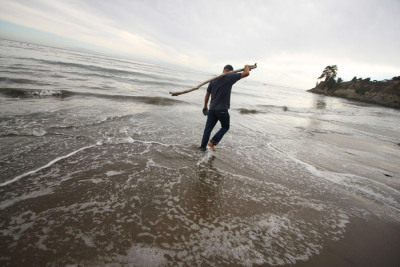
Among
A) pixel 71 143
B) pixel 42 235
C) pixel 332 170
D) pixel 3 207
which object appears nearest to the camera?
pixel 42 235

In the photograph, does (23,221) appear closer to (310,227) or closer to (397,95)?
(310,227)

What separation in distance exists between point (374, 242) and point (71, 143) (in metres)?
5.75

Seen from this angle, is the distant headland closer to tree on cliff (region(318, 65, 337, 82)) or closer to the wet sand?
tree on cliff (region(318, 65, 337, 82))

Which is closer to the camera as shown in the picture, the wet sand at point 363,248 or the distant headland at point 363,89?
the wet sand at point 363,248

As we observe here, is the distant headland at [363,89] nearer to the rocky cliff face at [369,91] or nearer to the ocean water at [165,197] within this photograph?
the rocky cliff face at [369,91]

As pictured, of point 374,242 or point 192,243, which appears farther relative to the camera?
Answer: point 374,242

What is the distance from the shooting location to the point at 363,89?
56.8 m

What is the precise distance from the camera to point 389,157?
21.3 feet

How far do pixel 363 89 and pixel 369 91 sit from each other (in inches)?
73.8

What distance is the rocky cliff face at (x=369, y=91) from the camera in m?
48.1

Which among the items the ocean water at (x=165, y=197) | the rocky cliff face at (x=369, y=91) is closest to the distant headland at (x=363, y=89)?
the rocky cliff face at (x=369, y=91)

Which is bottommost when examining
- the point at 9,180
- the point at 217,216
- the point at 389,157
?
the point at 9,180

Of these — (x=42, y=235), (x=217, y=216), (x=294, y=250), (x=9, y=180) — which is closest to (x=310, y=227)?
(x=294, y=250)

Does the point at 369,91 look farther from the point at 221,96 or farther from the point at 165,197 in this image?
the point at 165,197
